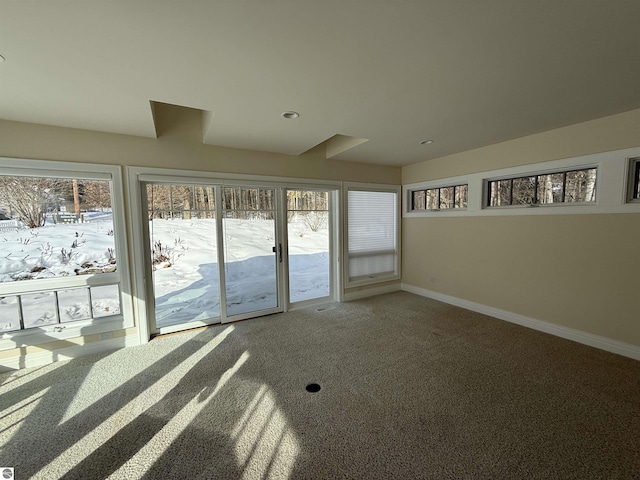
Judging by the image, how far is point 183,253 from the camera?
11.1 ft

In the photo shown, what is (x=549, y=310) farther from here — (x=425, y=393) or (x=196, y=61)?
(x=196, y=61)

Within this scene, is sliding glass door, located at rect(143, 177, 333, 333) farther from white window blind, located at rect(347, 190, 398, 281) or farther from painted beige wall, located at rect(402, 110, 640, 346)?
painted beige wall, located at rect(402, 110, 640, 346)

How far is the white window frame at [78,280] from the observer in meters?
2.51

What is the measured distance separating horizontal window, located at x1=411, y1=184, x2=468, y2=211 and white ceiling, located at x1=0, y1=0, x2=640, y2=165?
4.78 ft

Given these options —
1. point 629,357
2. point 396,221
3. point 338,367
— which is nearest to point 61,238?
point 338,367

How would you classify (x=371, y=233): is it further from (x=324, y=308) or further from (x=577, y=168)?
(x=577, y=168)

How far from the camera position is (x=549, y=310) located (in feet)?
10.4

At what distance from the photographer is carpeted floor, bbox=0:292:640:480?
1.50 meters

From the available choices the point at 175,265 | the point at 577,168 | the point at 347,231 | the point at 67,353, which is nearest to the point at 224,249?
the point at 175,265

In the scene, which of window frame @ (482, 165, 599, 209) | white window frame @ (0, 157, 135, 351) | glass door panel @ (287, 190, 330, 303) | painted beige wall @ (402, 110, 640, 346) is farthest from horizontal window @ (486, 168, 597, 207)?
white window frame @ (0, 157, 135, 351)

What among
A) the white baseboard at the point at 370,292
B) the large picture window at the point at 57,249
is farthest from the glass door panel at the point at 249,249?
the white baseboard at the point at 370,292

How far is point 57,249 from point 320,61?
3.24 m

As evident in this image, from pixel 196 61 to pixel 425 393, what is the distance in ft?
9.73

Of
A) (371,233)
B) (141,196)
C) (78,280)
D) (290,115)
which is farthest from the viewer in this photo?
(371,233)
